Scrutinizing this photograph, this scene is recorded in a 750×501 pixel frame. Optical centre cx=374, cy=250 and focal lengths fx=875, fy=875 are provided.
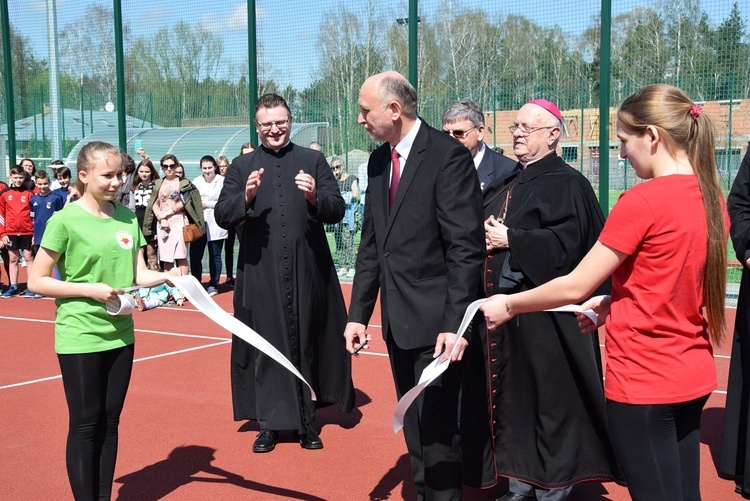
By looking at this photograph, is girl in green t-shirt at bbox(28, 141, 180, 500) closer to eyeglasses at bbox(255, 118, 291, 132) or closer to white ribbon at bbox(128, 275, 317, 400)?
white ribbon at bbox(128, 275, 317, 400)

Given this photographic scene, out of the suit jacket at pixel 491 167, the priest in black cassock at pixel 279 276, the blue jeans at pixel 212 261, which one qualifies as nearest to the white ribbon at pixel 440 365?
the priest in black cassock at pixel 279 276

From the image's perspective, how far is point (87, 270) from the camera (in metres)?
4.16

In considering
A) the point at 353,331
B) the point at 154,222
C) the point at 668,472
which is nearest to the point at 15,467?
the point at 353,331

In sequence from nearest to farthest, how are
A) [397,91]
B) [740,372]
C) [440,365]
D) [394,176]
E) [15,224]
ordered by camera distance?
[440,365]
[397,91]
[394,176]
[740,372]
[15,224]

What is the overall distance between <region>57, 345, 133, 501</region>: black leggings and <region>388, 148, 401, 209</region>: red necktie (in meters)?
1.48

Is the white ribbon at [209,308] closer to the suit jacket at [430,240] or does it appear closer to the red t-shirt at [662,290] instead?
the suit jacket at [430,240]

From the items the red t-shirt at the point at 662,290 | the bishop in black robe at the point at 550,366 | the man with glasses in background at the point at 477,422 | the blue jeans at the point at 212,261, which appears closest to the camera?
the red t-shirt at the point at 662,290

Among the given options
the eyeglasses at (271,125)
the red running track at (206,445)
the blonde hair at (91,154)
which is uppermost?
the eyeglasses at (271,125)

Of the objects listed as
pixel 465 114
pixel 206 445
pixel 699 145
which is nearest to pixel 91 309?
pixel 206 445

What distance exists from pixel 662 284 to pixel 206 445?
3.82 metres

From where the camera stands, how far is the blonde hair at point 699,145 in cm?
280

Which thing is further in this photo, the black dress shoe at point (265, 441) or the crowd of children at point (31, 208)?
the crowd of children at point (31, 208)

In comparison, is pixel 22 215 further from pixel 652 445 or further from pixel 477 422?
pixel 652 445

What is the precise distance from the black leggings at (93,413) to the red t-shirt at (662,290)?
245 centimetres
